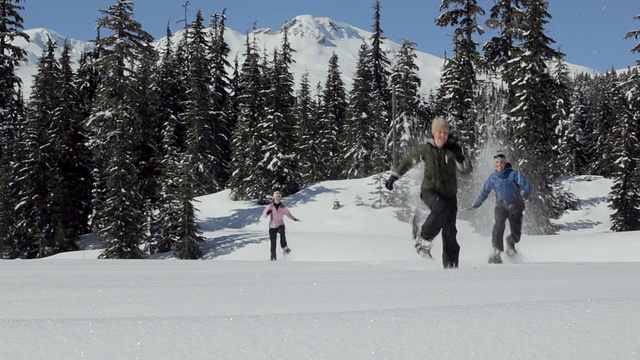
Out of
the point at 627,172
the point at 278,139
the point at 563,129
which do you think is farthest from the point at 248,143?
the point at 563,129

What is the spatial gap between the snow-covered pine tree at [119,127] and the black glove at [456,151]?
22.2 meters

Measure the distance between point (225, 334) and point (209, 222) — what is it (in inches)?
1338

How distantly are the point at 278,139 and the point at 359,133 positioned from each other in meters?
14.7

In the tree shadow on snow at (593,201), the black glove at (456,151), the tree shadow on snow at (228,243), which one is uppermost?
the black glove at (456,151)

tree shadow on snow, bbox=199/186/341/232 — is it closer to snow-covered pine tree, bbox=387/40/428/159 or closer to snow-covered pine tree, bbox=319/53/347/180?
snow-covered pine tree, bbox=387/40/428/159

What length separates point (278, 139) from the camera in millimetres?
36844

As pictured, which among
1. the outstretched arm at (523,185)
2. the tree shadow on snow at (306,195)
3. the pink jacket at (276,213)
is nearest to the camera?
the outstretched arm at (523,185)

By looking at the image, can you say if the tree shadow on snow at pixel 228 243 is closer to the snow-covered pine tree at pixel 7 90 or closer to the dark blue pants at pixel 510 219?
the snow-covered pine tree at pixel 7 90

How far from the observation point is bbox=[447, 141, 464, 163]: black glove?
22.1 feet

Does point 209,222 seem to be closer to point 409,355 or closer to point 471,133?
point 471,133

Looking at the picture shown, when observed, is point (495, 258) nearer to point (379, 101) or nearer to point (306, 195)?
point (306, 195)

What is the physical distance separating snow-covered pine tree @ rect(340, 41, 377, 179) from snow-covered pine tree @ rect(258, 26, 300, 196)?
12838mm

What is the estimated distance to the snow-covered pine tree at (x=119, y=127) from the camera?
1034 inches

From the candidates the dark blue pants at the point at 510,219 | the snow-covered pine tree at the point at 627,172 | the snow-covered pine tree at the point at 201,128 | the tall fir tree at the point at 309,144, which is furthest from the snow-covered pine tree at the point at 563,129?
the snow-covered pine tree at the point at 201,128
